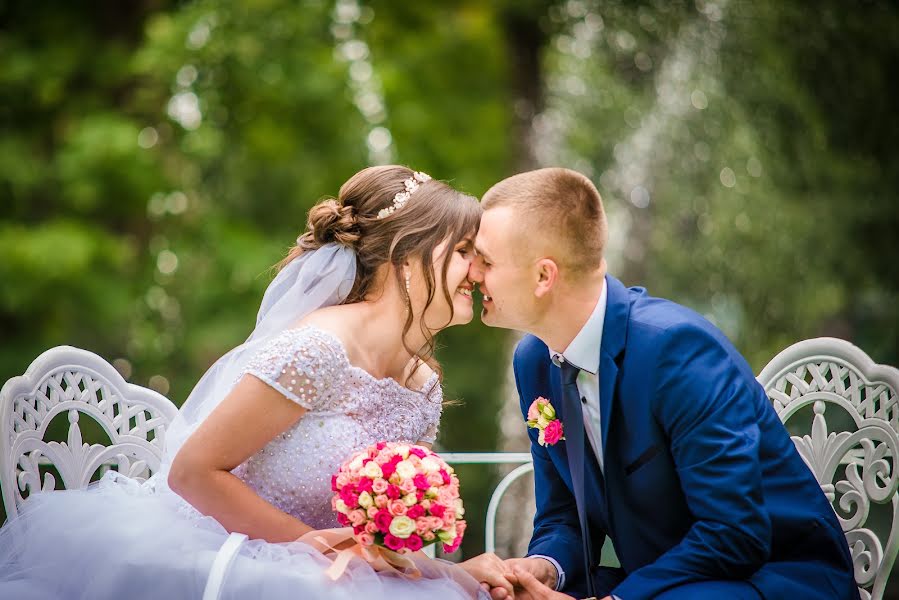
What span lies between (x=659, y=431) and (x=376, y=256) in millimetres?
1219

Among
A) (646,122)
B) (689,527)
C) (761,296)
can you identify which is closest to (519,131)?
(646,122)

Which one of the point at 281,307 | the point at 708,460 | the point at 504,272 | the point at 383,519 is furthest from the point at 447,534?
the point at 281,307

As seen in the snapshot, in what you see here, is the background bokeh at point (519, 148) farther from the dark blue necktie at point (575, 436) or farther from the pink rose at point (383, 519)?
the pink rose at point (383, 519)

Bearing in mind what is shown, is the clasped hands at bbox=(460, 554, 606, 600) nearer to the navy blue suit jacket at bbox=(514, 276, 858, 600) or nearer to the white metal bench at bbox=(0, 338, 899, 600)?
the navy blue suit jacket at bbox=(514, 276, 858, 600)

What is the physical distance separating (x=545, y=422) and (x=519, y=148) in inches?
225

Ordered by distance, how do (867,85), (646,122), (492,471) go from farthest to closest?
1. (492,471)
2. (646,122)
3. (867,85)

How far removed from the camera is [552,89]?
9.77 meters

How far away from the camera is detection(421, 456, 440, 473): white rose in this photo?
2682mm

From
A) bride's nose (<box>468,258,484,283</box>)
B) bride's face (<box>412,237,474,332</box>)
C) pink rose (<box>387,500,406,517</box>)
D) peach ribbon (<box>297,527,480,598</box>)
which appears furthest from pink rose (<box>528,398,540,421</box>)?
pink rose (<box>387,500,406,517</box>)

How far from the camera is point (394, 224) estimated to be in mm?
3375

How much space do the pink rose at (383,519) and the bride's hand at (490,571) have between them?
599mm

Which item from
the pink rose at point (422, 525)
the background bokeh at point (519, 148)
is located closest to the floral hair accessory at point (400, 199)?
the pink rose at point (422, 525)

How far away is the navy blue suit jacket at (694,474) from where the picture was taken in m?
2.79

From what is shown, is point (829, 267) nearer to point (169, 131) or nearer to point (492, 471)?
point (492, 471)
